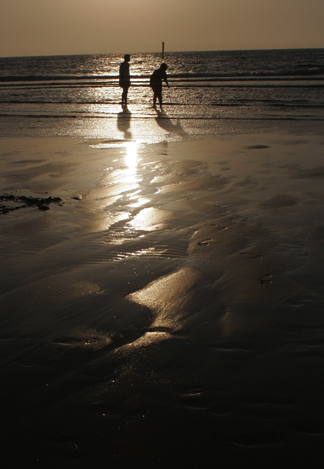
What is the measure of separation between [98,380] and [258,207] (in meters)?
2.96

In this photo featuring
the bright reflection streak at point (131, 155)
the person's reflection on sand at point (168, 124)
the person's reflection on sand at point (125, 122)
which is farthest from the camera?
the person's reflection on sand at point (168, 124)

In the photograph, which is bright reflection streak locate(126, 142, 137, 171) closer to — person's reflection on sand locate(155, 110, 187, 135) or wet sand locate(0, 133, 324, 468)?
wet sand locate(0, 133, 324, 468)

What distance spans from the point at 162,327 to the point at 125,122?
9675mm

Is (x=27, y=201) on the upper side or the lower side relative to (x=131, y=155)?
lower

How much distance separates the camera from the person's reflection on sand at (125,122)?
358 inches

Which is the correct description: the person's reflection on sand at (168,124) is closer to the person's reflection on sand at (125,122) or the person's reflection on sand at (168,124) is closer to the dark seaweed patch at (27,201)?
the person's reflection on sand at (125,122)

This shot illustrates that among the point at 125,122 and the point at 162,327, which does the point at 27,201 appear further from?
the point at 125,122

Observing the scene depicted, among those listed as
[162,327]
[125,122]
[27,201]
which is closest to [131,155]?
[27,201]

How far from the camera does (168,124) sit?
1061cm

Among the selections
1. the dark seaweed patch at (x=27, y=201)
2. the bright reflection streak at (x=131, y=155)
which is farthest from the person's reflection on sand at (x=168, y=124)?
the dark seaweed patch at (x=27, y=201)

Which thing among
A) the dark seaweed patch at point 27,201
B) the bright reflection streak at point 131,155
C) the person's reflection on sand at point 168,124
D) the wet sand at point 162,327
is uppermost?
the person's reflection on sand at point 168,124

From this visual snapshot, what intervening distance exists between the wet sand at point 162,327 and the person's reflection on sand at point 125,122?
4.58 metres

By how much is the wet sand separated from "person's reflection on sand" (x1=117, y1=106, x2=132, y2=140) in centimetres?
458

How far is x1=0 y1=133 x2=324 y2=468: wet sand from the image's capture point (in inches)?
61.6
